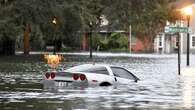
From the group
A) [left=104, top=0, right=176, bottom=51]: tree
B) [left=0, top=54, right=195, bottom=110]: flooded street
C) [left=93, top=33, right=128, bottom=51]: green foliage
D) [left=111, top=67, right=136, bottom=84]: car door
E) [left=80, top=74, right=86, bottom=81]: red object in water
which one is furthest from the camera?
[left=93, top=33, right=128, bottom=51]: green foliage

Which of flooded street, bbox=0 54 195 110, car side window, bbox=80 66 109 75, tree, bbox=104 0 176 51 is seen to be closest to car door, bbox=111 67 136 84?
flooded street, bbox=0 54 195 110

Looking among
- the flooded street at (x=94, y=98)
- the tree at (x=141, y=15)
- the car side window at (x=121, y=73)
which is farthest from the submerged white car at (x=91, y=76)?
the tree at (x=141, y=15)

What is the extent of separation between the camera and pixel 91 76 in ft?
81.3

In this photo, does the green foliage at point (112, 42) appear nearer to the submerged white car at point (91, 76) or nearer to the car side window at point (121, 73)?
the car side window at point (121, 73)

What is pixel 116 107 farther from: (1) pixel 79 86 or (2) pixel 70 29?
(2) pixel 70 29

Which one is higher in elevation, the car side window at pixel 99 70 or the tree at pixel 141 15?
the tree at pixel 141 15

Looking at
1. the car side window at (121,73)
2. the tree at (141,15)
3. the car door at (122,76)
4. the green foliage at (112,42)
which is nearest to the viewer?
the car door at (122,76)

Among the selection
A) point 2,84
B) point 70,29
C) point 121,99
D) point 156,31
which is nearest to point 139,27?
point 156,31

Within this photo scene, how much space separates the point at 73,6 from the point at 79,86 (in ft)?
143

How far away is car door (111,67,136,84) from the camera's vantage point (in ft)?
85.4

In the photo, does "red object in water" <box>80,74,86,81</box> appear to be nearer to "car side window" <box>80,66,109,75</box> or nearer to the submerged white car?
the submerged white car

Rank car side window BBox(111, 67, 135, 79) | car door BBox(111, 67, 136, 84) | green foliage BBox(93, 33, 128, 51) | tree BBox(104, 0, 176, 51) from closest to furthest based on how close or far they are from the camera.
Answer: car door BBox(111, 67, 136, 84) → car side window BBox(111, 67, 135, 79) → tree BBox(104, 0, 176, 51) → green foliage BBox(93, 33, 128, 51)

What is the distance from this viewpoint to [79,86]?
24203 mm

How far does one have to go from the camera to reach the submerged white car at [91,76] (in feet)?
79.3
